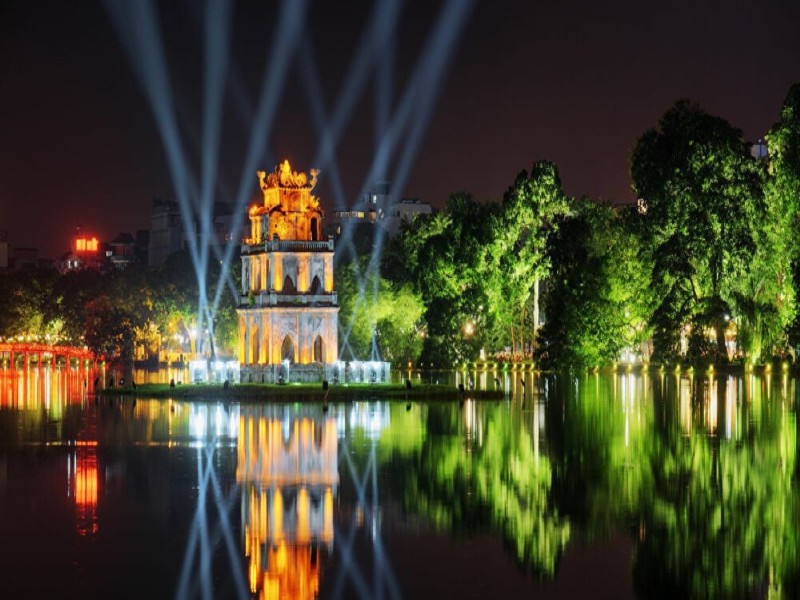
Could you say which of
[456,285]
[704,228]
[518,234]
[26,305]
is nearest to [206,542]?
[704,228]

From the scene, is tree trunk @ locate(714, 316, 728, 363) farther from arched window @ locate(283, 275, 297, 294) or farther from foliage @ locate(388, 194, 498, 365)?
arched window @ locate(283, 275, 297, 294)

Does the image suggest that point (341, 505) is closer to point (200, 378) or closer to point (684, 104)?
point (200, 378)

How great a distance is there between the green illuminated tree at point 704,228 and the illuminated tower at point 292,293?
2371cm

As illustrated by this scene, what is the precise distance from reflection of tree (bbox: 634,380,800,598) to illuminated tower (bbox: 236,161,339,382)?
36.0m

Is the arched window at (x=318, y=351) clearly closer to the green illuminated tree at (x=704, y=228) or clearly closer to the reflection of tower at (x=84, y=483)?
the green illuminated tree at (x=704, y=228)

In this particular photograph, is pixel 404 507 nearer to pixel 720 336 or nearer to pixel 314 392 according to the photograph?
pixel 314 392

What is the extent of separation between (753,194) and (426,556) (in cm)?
6939

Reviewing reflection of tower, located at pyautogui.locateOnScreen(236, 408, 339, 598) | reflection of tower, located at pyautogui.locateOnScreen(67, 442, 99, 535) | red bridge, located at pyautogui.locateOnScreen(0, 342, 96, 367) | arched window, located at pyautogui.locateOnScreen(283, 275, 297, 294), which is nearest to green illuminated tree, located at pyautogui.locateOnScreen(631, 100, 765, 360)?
arched window, located at pyautogui.locateOnScreen(283, 275, 297, 294)

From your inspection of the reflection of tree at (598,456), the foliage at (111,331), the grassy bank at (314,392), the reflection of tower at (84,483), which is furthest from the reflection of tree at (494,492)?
the foliage at (111,331)

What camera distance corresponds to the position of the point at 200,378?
3206 inches

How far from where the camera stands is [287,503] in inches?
1273

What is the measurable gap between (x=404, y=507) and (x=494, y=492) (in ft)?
9.52

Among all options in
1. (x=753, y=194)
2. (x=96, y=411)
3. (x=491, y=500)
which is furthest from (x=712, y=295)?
(x=491, y=500)

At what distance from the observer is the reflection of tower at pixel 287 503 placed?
24.6 meters
